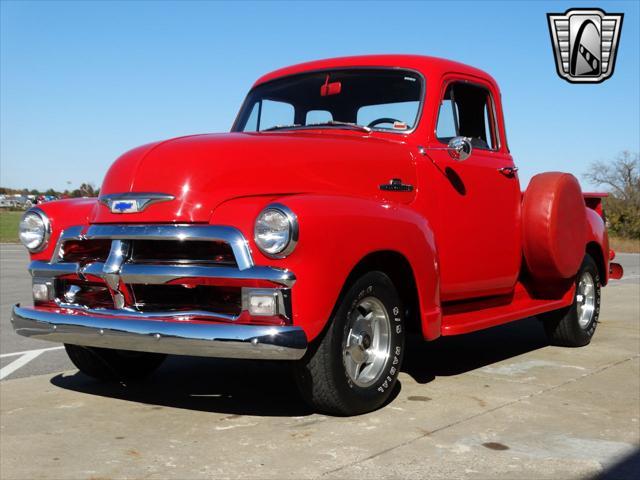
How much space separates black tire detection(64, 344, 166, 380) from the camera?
16.1ft

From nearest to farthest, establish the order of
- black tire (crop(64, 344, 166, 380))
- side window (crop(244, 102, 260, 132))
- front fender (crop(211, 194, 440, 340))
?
front fender (crop(211, 194, 440, 340)), black tire (crop(64, 344, 166, 380)), side window (crop(244, 102, 260, 132))

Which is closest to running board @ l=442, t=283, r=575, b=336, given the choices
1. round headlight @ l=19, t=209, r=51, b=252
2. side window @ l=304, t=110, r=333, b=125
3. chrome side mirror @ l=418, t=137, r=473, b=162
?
chrome side mirror @ l=418, t=137, r=473, b=162

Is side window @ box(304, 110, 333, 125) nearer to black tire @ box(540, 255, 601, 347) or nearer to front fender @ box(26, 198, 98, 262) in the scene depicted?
front fender @ box(26, 198, 98, 262)

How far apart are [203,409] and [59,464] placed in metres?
1.05

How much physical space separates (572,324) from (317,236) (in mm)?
3544

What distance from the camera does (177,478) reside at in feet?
10.3

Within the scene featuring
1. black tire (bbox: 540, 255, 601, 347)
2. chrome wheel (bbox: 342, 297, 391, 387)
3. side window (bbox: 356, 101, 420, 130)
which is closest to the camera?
chrome wheel (bbox: 342, 297, 391, 387)

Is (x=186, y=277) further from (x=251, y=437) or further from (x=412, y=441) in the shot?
(x=412, y=441)

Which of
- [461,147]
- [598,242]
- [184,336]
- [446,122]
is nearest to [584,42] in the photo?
[598,242]

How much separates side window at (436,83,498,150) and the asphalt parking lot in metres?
1.66

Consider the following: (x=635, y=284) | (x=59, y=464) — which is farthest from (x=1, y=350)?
(x=635, y=284)

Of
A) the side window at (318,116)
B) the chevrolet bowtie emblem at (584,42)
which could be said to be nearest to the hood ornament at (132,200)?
the side window at (318,116)

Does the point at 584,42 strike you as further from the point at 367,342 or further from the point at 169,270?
the point at 169,270

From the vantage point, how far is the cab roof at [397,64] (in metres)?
5.33
